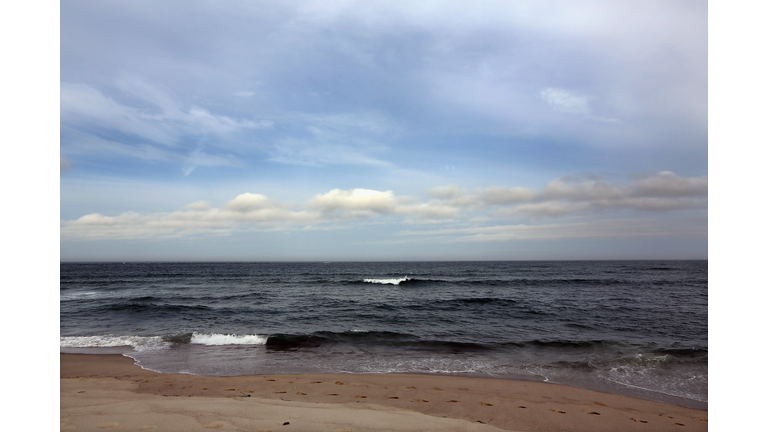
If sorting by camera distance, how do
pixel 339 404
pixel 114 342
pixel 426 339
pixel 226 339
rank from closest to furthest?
pixel 339 404 → pixel 114 342 → pixel 226 339 → pixel 426 339

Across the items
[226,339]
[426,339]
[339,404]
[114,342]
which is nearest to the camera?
[339,404]

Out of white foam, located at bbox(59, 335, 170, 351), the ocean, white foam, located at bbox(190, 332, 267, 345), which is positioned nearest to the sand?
the ocean

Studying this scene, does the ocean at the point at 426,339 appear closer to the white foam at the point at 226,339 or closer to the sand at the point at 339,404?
the white foam at the point at 226,339

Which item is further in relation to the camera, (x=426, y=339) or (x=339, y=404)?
(x=426, y=339)

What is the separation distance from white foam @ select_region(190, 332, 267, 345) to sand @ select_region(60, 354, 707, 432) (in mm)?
2769

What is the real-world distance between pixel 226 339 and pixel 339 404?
804 centimetres

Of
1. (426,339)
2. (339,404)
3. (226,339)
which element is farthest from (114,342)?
(426,339)

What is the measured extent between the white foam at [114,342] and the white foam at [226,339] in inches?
38.0

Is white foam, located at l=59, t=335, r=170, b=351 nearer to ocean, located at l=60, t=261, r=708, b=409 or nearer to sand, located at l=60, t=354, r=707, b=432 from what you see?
ocean, located at l=60, t=261, r=708, b=409

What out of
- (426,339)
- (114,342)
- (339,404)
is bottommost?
(426,339)

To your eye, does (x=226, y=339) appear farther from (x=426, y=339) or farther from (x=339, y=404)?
(x=339, y=404)

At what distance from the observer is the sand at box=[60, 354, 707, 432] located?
Result: 4500 millimetres

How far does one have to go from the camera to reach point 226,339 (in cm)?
1199
